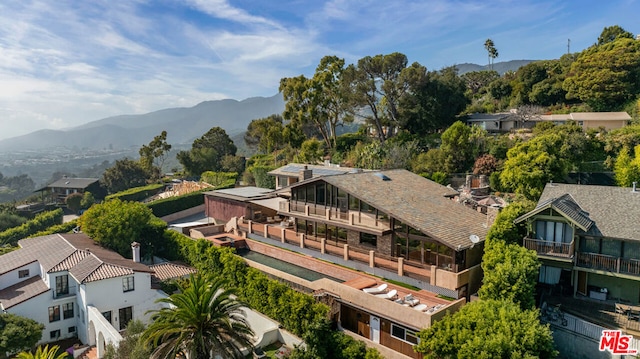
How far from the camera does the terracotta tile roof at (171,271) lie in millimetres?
33812

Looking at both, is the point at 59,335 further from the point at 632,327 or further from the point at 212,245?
the point at 632,327

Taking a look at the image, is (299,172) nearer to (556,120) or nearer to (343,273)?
(343,273)

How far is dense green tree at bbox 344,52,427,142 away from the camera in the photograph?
55312 millimetres

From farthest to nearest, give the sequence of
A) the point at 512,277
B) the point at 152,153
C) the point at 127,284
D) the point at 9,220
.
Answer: the point at 152,153 < the point at 9,220 < the point at 127,284 < the point at 512,277

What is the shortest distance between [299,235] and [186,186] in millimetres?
40201

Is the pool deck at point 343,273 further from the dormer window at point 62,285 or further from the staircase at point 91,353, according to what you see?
the dormer window at point 62,285

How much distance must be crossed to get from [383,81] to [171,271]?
36.5 metres

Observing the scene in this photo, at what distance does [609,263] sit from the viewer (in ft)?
68.7

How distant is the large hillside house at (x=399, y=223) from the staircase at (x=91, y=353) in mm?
15744

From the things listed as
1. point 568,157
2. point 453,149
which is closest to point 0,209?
point 453,149

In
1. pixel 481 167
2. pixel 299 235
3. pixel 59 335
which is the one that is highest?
pixel 481 167

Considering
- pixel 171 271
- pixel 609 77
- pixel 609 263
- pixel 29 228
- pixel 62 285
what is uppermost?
pixel 609 77

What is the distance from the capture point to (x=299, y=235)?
30.7 meters

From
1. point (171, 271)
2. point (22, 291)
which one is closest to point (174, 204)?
point (171, 271)
